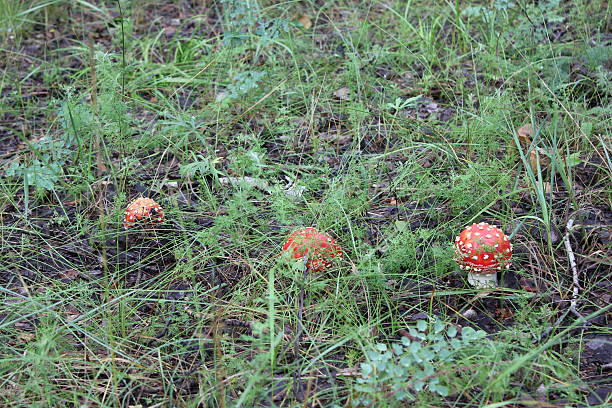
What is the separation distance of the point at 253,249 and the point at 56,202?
142cm

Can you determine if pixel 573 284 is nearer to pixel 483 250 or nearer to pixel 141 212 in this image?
pixel 483 250

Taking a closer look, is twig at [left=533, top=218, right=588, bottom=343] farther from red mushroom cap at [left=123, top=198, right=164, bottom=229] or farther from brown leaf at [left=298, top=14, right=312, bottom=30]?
brown leaf at [left=298, top=14, right=312, bottom=30]

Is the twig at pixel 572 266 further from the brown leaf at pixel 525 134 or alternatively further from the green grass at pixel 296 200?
the brown leaf at pixel 525 134

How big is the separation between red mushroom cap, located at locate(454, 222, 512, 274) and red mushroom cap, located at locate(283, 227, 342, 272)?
0.60m

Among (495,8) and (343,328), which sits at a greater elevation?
(495,8)

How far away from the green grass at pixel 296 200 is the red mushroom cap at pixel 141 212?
5.6 inches

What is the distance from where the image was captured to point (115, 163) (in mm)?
4527

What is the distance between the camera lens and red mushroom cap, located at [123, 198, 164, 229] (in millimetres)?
3746

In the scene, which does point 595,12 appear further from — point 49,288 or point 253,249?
point 49,288

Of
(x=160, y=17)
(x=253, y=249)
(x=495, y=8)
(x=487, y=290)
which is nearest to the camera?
(x=487, y=290)

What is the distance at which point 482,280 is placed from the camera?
329 cm

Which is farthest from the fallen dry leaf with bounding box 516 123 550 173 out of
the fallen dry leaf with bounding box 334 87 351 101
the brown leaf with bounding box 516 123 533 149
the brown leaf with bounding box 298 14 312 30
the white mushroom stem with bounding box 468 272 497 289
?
the brown leaf with bounding box 298 14 312 30

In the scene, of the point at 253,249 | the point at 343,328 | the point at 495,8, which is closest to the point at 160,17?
the point at 495,8

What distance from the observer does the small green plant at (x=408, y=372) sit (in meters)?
2.47
